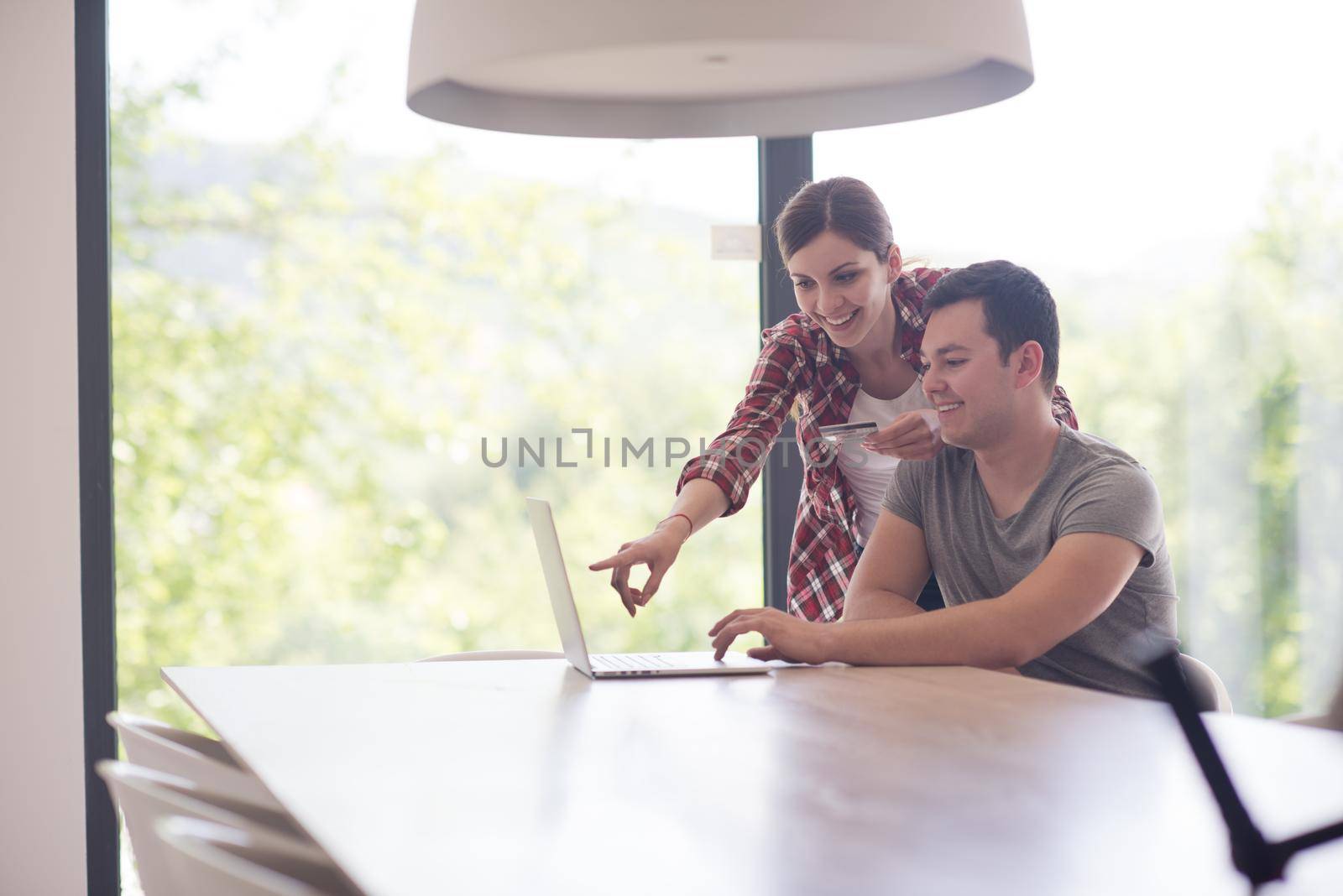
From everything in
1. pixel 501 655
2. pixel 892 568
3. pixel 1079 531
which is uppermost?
pixel 1079 531

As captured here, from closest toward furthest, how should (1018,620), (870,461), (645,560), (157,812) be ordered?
(157,812) < (1018,620) < (645,560) < (870,461)

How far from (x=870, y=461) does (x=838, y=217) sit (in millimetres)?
501

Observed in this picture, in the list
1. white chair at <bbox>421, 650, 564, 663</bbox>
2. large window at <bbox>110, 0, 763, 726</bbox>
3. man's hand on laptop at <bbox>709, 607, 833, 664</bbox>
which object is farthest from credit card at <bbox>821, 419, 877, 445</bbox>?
large window at <bbox>110, 0, 763, 726</bbox>

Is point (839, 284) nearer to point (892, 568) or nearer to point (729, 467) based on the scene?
point (729, 467)

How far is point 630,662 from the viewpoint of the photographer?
1951mm

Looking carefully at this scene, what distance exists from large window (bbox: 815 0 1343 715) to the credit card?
1245 millimetres

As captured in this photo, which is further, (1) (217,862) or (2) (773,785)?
(2) (773,785)

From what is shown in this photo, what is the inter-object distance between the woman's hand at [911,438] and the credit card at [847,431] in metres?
0.11

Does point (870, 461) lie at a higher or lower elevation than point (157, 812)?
higher

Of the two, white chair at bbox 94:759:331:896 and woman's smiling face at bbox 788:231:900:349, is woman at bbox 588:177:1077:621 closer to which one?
woman's smiling face at bbox 788:231:900:349

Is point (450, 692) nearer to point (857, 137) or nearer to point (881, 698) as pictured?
point (881, 698)

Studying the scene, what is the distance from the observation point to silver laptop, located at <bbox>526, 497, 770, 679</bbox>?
1819mm

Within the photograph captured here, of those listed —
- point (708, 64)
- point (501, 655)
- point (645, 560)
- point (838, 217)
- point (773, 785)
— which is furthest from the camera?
point (501, 655)

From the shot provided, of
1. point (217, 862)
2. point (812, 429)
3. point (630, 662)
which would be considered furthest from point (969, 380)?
point (217, 862)
